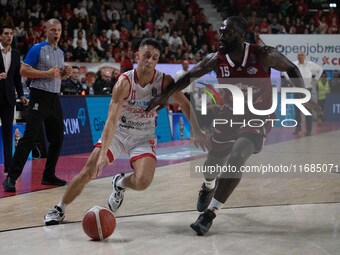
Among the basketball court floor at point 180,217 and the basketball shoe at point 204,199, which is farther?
the basketball shoe at point 204,199

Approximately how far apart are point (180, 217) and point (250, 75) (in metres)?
1.49

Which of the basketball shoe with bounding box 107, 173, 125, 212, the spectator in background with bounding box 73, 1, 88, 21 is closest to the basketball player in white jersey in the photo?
the basketball shoe with bounding box 107, 173, 125, 212

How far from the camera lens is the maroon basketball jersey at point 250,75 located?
237 inches

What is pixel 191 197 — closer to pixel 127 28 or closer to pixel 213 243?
pixel 213 243

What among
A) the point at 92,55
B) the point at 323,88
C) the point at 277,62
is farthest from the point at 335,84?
the point at 277,62

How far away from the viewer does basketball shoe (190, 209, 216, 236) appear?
5605 mm

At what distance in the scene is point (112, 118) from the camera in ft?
18.7

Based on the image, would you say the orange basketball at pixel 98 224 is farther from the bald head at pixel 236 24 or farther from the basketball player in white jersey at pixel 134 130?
the bald head at pixel 236 24

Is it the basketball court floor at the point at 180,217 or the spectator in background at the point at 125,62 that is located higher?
the spectator in background at the point at 125,62

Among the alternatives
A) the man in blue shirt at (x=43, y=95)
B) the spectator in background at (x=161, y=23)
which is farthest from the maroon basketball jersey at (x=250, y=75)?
the spectator in background at (x=161, y=23)

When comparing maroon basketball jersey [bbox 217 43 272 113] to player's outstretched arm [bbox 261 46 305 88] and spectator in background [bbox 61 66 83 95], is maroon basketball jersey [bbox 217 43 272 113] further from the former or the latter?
spectator in background [bbox 61 66 83 95]

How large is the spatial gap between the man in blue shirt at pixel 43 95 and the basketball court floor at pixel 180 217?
0.41 m

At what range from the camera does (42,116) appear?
26.4ft

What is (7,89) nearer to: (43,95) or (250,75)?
(43,95)
